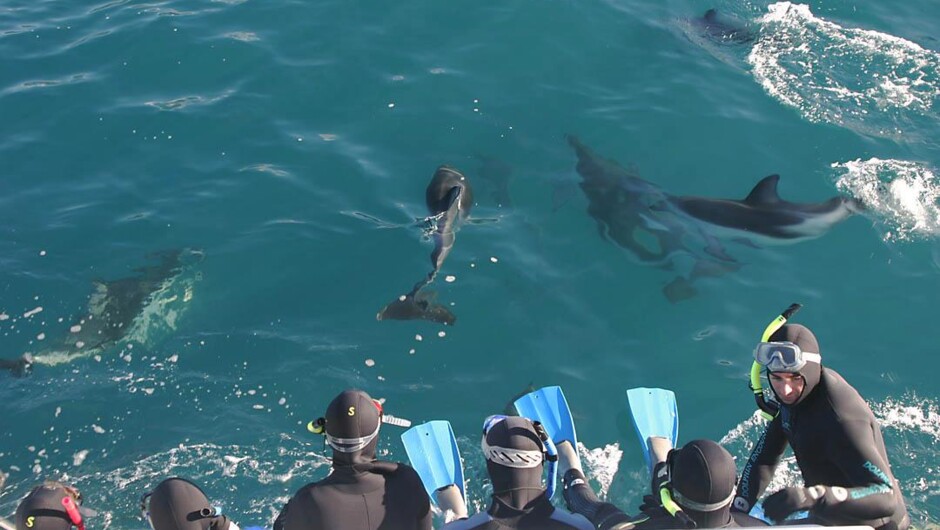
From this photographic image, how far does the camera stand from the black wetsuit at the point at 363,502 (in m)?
5.39

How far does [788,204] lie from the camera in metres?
10.6

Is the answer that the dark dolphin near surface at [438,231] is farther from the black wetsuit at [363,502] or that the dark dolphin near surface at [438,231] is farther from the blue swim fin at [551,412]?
the black wetsuit at [363,502]

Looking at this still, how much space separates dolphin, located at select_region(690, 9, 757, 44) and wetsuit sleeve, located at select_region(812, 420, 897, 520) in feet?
31.7

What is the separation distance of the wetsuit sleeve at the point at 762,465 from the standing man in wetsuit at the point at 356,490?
250 cm

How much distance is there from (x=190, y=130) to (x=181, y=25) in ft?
9.27

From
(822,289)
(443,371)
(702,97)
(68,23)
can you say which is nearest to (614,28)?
(702,97)

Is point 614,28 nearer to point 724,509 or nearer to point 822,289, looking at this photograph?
point 822,289

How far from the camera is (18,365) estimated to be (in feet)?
29.5

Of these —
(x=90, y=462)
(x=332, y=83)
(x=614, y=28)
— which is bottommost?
(x=90, y=462)

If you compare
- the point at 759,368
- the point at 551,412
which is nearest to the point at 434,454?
the point at 551,412

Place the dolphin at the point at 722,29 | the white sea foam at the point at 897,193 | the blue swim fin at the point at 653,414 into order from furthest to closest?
the dolphin at the point at 722,29 → the white sea foam at the point at 897,193 → the blue swim fin at the point at 653,414

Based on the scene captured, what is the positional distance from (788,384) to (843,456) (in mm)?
545

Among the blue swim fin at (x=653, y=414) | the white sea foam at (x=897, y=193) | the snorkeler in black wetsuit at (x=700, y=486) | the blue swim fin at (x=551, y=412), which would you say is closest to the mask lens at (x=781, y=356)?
the snorkeler in black wetsuit at (x=700, y=486)

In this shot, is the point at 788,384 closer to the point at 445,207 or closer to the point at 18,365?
the point at 445,207
